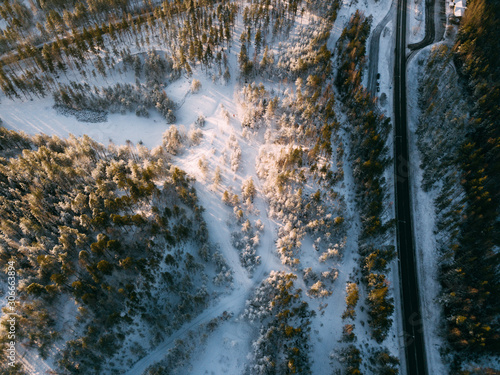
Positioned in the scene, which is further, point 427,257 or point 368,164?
point 368,164

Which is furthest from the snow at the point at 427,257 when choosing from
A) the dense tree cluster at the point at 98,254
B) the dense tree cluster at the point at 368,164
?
the dense tree cluster at the point at 98,254

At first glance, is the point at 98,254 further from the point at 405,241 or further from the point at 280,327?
the point at 405,241

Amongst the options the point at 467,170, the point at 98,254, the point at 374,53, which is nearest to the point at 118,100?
the point at 98,254

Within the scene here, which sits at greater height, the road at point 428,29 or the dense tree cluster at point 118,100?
the road at point 428,29

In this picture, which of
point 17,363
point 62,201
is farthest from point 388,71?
point 17,363

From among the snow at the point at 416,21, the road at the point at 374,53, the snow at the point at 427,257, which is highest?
the snow at the point at 416,21

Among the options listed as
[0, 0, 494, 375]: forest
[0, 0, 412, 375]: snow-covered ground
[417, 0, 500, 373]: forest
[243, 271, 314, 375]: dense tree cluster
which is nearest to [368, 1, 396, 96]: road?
[0, 0, 412, 375]: snow-covered ground

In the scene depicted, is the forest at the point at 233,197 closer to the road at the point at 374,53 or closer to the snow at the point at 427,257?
the snow at the point at 427,257

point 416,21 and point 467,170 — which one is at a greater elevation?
point 416,21

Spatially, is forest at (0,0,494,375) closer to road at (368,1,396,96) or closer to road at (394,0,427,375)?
road at (394,0,427,375)
